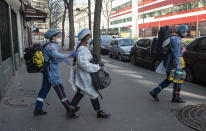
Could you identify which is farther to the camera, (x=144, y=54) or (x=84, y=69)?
(x=144, y=54)

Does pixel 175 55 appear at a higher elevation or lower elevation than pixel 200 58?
higher

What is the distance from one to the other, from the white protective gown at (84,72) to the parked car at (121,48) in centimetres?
1064

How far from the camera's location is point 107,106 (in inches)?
207

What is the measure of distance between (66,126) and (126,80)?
176 inches

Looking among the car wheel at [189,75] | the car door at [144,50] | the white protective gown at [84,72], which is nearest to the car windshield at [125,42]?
the car door at [144,50]

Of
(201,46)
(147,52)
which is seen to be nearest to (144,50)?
(147,52)

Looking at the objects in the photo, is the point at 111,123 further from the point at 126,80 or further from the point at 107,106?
the point at 126,80

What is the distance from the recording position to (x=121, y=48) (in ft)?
49.7

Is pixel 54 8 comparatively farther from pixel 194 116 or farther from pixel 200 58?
pixel 194 116

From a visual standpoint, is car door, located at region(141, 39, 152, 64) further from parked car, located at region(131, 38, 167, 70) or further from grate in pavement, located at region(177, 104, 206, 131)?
grate in pavement, located at region(177, 104, 206, 131)

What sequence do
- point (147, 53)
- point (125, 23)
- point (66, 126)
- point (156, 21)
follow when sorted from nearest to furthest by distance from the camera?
point (66, 126) < point (147, 53) < point (156, 21) < point (125, 23)

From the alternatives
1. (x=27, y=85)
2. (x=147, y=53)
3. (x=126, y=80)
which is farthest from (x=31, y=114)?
(x=147, y=53)

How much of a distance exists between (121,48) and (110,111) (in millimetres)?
10506

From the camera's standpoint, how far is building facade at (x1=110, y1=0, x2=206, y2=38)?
37.7 m
